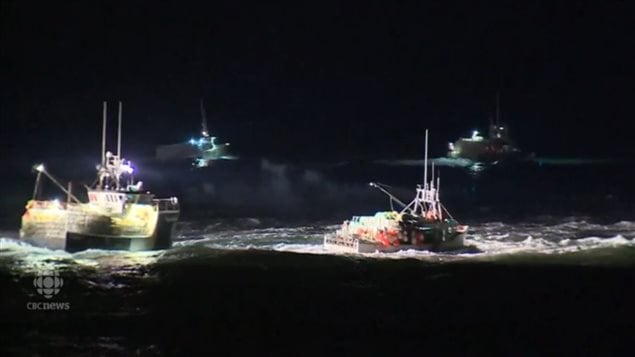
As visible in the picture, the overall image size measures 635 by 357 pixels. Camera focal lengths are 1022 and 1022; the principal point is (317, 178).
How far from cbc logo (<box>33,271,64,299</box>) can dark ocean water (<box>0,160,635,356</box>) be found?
336mm

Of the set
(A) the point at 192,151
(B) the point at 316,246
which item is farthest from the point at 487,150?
(B) the point at 316,246

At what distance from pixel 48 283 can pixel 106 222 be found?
825cm

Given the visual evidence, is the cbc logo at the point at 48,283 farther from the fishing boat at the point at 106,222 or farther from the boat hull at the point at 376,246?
the boat hull at the point at 376,246

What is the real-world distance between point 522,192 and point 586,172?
47.6m

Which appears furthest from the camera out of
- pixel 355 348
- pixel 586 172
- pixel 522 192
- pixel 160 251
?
pixel 586 172

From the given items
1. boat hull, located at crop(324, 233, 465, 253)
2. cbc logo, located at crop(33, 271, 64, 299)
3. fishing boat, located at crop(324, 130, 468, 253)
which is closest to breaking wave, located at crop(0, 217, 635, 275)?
boat hull, located at crop(324, 233, 465, 253)

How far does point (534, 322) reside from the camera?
4075 centimetres

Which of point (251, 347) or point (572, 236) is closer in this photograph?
point (251, 347)

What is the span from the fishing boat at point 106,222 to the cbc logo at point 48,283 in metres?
6.48

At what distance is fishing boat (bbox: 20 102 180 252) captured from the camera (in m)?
56.5

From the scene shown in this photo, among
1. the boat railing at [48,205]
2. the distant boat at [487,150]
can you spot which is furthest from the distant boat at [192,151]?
the boat railing at [48,205]

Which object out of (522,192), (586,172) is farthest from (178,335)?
(586,172)

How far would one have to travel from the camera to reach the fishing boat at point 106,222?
5650cm

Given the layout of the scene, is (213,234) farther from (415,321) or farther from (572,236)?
(415,321)
